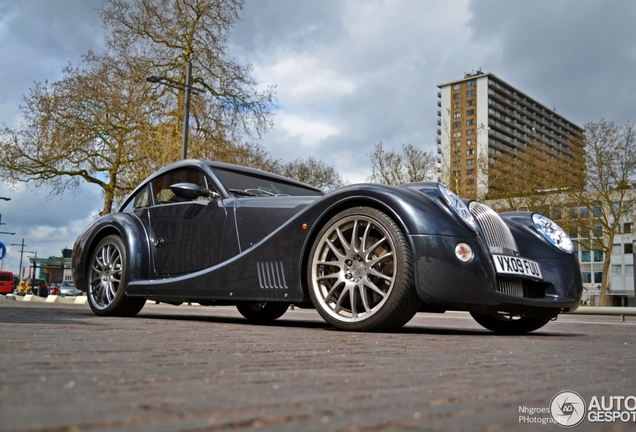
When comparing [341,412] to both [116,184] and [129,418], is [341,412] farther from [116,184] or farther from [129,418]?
[116,184]

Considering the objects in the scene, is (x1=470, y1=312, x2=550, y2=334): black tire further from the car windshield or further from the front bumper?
the car windshield

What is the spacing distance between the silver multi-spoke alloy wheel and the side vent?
6.53ft

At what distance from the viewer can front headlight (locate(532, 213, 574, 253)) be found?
5566 millimetres

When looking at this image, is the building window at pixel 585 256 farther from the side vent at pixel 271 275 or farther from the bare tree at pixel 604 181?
the side vent at pixel 271 275

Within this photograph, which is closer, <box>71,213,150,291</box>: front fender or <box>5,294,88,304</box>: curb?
<box>71,213,150,291</box>: front fender

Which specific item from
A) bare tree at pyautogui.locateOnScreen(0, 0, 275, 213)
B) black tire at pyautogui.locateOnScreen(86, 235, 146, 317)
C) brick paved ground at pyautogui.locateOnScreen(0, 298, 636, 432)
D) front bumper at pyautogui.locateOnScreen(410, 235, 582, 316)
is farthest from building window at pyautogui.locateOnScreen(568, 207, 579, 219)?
brick paved ground at pyautogui.locateOnScreen(0, 298, 636, 432)

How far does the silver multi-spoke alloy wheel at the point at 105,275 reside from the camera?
7.04 m

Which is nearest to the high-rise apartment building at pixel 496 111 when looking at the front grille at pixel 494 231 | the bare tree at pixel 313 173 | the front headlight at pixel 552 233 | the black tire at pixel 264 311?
the bare tree at pixel 313 173

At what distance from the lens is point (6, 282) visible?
5566 centimetres

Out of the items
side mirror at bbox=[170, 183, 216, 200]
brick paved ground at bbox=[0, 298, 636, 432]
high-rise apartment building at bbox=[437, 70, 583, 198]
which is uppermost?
high-rise apartment building at bbox=[437, 70, 583, 198]

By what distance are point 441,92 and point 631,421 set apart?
126887 mm

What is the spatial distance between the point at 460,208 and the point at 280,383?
10.3 feet

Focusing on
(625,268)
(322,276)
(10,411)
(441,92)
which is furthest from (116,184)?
(441,92)

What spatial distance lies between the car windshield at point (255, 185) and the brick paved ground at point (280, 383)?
3014 millimetres
